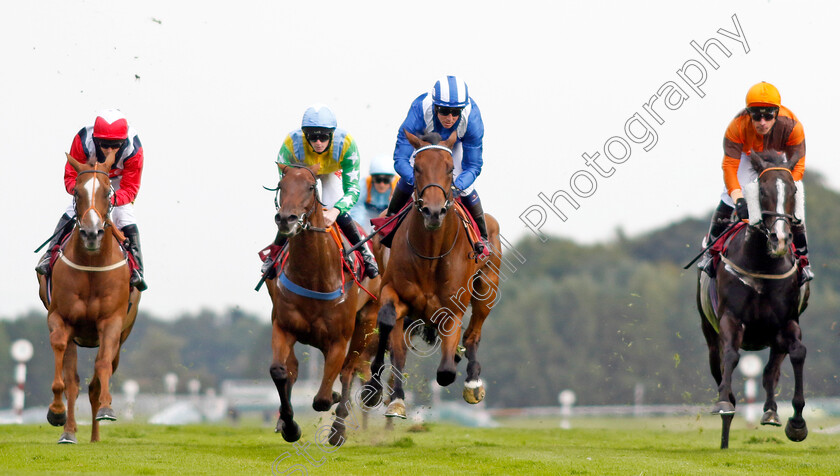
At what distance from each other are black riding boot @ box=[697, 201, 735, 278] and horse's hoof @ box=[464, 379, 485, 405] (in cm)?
302

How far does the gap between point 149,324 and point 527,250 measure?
4515cm

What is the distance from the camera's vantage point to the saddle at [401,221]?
1098cm

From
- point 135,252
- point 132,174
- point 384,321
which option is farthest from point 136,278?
point 384,321

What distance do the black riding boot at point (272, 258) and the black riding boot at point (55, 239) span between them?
2.04m

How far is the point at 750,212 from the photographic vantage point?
11172 millimetres

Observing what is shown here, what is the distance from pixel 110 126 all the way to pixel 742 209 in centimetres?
639

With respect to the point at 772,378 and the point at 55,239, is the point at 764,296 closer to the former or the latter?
the point at 772,378

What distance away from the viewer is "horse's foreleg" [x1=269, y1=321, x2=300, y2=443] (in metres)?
10.6

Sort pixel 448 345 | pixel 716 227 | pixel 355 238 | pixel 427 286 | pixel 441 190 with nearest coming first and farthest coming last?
pixel 441 190 → pixel 448 345 → pixel 427 286 → pixel 355 238 → pixel 716 227

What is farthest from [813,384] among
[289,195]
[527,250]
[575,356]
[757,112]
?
[289,195]

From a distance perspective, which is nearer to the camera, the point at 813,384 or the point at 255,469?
the point at 255,469

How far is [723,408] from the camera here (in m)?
11.3

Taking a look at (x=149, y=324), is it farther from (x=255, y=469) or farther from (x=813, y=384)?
(x=255, y=469)

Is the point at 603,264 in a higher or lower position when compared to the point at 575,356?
higher
